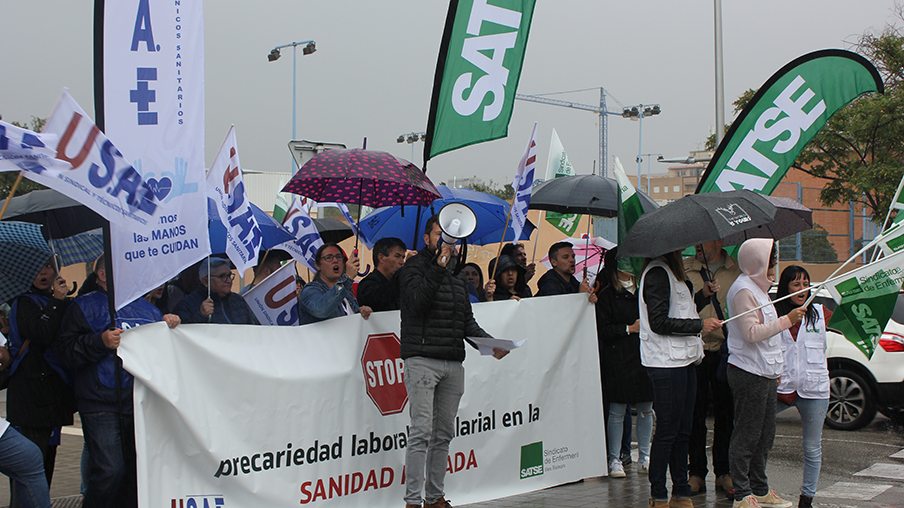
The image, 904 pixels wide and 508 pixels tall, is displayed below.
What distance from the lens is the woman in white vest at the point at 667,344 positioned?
560 cm

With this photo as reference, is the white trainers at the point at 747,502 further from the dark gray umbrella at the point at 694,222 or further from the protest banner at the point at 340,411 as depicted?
the dark gray umbrella at the point at 694,222

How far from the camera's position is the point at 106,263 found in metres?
4.49

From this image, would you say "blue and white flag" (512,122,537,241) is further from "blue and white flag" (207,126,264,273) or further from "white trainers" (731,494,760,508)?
"white trainers" (731,494,760,508)

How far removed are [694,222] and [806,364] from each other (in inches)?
54.4

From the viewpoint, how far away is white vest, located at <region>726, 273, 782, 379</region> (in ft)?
18.1

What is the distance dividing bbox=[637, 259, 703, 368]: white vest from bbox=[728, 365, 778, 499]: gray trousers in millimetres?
331

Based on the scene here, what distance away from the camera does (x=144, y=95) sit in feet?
15.1

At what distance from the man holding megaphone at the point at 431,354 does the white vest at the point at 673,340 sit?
128cm

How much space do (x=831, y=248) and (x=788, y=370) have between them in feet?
60.7

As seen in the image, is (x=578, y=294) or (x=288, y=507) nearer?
(x=288, y=507)

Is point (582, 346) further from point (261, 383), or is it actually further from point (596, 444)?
point (261, 383)

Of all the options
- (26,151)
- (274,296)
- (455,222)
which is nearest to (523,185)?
(455,222)

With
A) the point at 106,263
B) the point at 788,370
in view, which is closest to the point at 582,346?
the point at 788,370

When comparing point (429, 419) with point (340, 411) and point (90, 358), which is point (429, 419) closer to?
point (340, 411)
